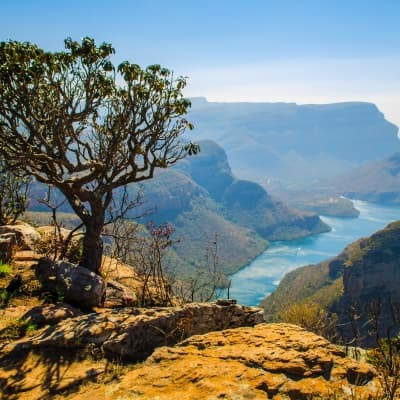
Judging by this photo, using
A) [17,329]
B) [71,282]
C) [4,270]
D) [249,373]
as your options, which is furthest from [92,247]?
[249,373]

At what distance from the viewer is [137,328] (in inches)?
345

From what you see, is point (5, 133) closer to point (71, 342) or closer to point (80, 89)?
point (80, 89)

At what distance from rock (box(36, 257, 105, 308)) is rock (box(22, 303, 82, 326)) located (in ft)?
2.89

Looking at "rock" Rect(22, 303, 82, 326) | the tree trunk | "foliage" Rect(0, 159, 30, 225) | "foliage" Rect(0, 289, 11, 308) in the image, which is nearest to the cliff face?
"rock" Rect(22, 303, 82, 326)

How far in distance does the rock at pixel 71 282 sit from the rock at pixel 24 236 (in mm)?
4158

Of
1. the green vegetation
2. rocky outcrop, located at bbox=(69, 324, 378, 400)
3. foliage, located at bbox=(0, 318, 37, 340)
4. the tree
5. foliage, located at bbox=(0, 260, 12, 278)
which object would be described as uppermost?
the tree

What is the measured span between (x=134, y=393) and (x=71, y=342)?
2.48 m

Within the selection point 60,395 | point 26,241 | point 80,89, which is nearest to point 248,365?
point 60,395

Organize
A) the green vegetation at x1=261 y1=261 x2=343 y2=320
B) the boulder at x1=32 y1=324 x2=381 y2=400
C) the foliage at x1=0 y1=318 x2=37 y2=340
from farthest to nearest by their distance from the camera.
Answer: the green vegetation at x1=261 y1=261 x2=343 y2=320
the foliage at x1=0 y1=318 x2=37 y2=340
the boulder at x1=32 y1=324 x2=381 y2=400

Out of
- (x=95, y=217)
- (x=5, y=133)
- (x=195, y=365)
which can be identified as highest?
(x=5, y=133)

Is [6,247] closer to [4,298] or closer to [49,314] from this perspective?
[4,298]

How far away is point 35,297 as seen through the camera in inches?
448

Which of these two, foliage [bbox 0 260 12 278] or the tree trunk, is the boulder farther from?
the tree trunk

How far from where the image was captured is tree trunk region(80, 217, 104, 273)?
14086 millimetres
